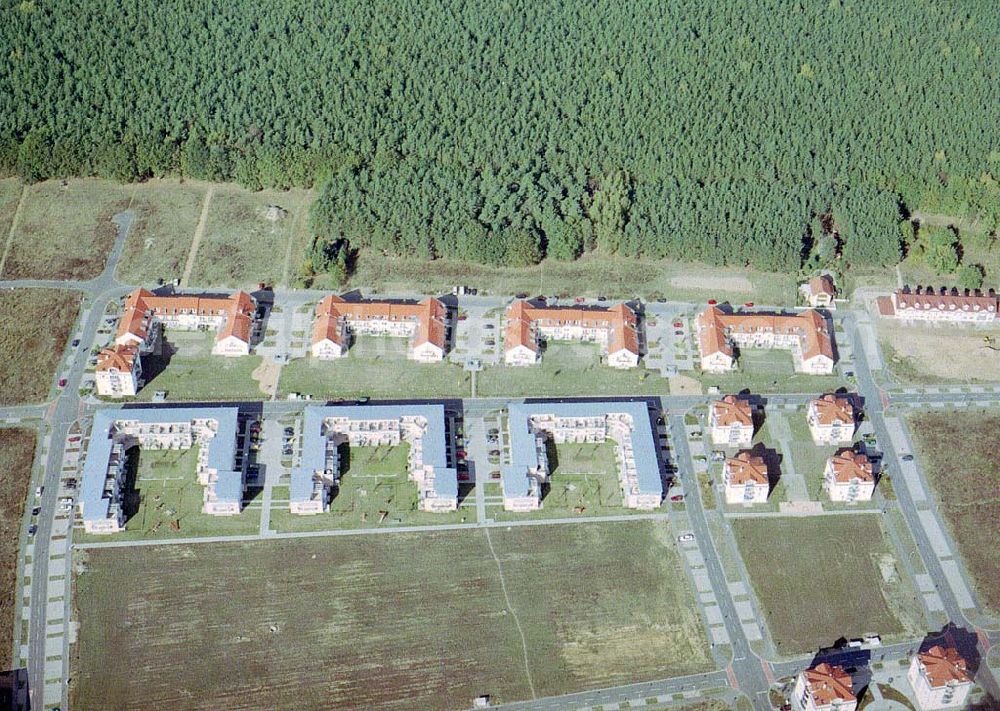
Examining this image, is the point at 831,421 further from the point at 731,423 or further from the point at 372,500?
the point at 372,500

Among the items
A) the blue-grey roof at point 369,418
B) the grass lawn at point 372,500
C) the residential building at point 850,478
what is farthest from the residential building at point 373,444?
the residential building at point 850,478

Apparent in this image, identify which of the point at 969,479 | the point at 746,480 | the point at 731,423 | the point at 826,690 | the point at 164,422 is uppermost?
the point at 164,422

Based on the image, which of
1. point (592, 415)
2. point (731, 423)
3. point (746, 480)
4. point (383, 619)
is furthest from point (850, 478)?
point (383, 619)

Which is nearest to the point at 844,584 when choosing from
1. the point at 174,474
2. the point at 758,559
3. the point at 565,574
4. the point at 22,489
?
the point at 758,559

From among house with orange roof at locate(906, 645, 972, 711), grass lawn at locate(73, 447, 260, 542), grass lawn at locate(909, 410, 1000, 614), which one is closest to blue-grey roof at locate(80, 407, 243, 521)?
grass lawn at locate(73, 447, 260, 542)

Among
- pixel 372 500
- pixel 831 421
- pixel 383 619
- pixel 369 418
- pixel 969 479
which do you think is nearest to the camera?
pixel 383 619

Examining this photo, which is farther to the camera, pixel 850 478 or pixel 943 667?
pixel 850 478
